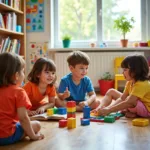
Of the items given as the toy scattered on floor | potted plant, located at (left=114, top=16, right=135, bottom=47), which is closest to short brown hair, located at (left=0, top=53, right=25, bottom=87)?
the toy scattered on floor

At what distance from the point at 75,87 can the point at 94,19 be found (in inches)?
82.4

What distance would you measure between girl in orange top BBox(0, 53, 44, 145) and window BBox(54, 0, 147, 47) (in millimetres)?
2990

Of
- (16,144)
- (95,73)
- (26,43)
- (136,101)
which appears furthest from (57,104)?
(26,43)

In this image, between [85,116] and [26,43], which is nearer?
[85,116]

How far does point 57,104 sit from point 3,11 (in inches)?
74.1

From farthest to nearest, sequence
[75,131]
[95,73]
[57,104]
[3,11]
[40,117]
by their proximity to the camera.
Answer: [95,73], [3,11], [57,104], [40,117], [75,131]

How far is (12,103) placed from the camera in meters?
1.43

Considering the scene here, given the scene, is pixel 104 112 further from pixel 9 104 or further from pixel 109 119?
Answer: pixel 9 104

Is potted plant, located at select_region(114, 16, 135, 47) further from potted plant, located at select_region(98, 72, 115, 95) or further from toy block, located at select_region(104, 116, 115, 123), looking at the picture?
toy block, located at select_region(104, 116, 115, 123)

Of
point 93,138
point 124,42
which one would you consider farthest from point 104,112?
point 124,42

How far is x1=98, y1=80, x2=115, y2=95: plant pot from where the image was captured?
3988 mm

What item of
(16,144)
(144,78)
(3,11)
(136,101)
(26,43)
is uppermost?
(3,11)

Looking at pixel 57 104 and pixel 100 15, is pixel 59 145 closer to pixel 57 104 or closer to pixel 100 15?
pixel 57 104

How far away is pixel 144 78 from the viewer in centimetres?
214
